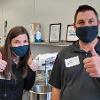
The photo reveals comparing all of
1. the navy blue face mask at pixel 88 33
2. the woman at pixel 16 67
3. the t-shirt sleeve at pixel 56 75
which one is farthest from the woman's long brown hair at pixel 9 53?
the navy blue face mask at pixel 88 33

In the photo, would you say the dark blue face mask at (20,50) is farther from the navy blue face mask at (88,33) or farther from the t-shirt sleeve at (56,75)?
the navy blue face mask at (88,33)

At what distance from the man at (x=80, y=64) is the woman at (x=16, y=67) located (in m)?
0.31

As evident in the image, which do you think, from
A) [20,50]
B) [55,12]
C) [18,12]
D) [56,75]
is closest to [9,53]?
[20,50]

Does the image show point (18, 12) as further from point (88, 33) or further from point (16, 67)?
point (88, 33)

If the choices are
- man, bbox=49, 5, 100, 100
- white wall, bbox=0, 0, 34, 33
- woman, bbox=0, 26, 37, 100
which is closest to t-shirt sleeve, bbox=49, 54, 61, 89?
man, bbox=49, 5, 100, 100

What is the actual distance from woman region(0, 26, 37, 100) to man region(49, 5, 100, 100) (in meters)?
0.31

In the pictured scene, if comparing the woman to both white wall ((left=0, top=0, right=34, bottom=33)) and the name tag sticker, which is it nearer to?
the name tag sticker

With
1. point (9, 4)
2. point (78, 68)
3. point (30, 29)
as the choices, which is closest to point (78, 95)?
point (78, 68)

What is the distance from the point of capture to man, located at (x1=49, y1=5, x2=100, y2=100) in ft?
5.68

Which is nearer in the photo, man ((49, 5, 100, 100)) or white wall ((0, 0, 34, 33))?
man ((49, 5, 100, 100))

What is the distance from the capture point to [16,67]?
6.97 ft

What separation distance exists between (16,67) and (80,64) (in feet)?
1.98

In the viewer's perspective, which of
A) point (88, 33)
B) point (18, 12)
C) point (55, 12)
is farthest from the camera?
point (18, 12)

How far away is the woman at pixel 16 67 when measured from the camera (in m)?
2.00
